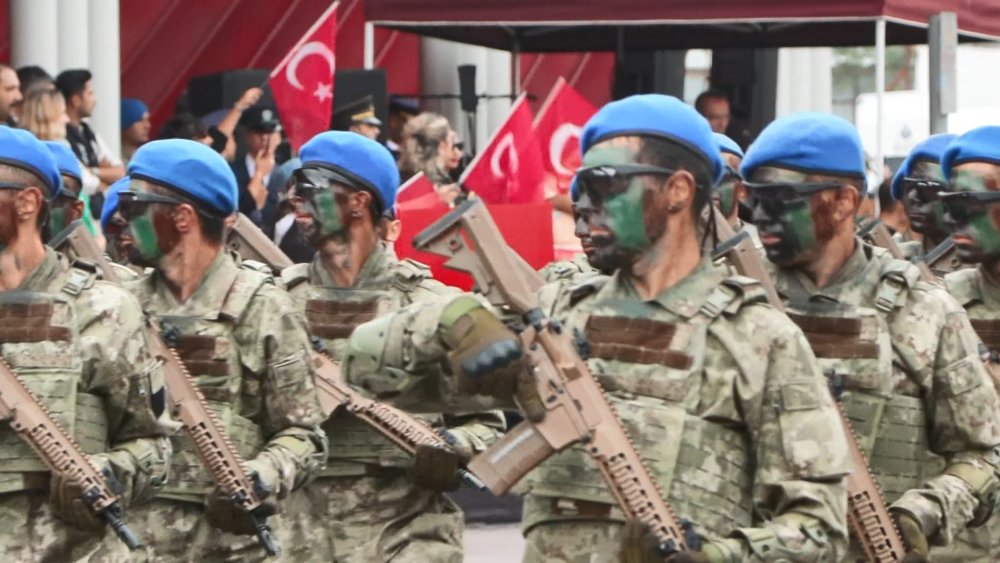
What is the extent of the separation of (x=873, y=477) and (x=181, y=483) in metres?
2.24

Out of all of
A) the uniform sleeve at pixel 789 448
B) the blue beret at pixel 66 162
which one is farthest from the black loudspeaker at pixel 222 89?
the uniform sleeve at pixel 789 448

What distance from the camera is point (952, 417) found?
6887 mm

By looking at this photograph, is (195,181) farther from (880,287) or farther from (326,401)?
(880,287)

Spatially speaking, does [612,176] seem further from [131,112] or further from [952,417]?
[131,112]

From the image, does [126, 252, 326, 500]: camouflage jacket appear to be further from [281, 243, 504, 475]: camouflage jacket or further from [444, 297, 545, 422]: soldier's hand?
[444, 297, 545, 422]: soldier's hand

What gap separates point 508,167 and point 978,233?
626 centimetres

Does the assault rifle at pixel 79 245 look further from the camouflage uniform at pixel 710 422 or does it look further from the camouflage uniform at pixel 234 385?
the camouflage uniform at pixel 710 422

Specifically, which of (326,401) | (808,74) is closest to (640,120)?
(326,401)

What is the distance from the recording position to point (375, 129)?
566 inches

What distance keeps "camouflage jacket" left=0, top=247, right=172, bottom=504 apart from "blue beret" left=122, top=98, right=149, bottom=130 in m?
8.90

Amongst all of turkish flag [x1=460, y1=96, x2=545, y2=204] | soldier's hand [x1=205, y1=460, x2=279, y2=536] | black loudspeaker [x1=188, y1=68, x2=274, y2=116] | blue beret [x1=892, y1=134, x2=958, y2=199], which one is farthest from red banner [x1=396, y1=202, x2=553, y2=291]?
soldier's hand [x1=205, y1=460, x2=279, y2=536]

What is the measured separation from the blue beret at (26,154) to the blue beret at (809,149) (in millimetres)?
1895

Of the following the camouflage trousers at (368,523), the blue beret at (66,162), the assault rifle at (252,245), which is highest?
the blue beret at (66,162)

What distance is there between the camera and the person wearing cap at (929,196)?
30.6ft
